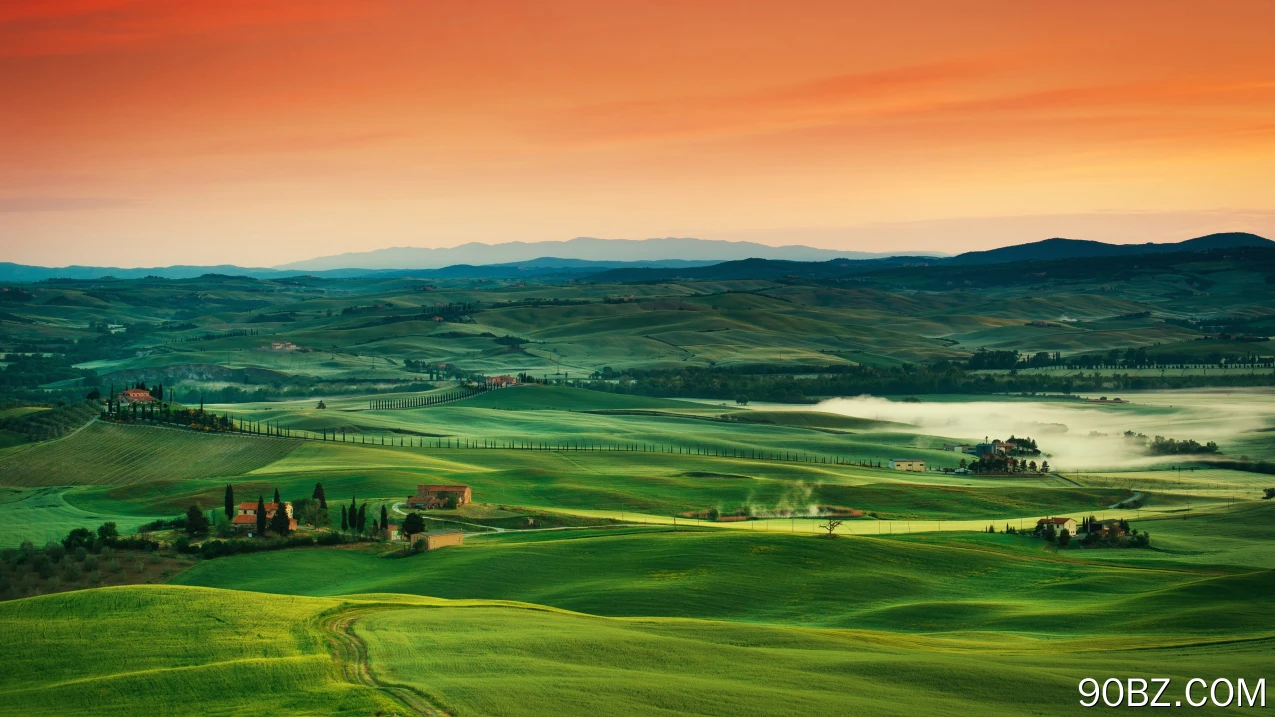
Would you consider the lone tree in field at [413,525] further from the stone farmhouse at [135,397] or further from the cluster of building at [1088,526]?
the stone farmhouse at [135,397]

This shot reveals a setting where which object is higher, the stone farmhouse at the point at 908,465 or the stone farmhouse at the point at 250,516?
the stone farmhouse at the point at 250,516

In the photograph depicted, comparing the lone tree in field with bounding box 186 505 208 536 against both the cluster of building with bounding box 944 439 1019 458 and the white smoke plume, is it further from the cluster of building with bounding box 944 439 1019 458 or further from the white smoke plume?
the white smoke plume

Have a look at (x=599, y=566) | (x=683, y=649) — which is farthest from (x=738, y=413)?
(x=683, y=649)

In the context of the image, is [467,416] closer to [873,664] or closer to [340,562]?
[340,562]

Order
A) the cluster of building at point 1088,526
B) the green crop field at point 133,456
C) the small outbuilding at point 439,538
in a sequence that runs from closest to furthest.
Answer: the small outbuilding at point 439,538 → the cluster of building at point 1088,526 → the green crop field at point 133,456

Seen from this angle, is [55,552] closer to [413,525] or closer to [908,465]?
[413,525]

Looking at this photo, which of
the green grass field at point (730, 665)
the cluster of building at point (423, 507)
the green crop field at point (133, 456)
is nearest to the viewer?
the green grass field at point (730, 665)

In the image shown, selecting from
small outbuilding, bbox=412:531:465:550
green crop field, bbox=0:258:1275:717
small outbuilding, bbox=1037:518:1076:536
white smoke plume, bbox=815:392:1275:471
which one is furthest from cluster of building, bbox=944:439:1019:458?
small outbuilding, bbox=412:531:465:550

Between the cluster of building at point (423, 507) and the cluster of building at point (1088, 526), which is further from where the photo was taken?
the cluster of building at point (1088, 526)

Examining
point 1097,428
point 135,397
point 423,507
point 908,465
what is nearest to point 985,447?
point 908,465

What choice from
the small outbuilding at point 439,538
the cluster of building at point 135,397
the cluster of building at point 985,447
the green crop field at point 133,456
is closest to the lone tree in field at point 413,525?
the small outbuilding at point 439,538

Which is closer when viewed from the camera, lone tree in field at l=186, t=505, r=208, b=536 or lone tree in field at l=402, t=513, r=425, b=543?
lone tree in field at l=402, t=513, r=425, b=543

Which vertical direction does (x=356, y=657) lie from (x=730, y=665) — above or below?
above

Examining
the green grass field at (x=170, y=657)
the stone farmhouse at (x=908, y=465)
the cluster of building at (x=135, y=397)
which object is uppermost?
the cluster of building at (x=135, y=397)
